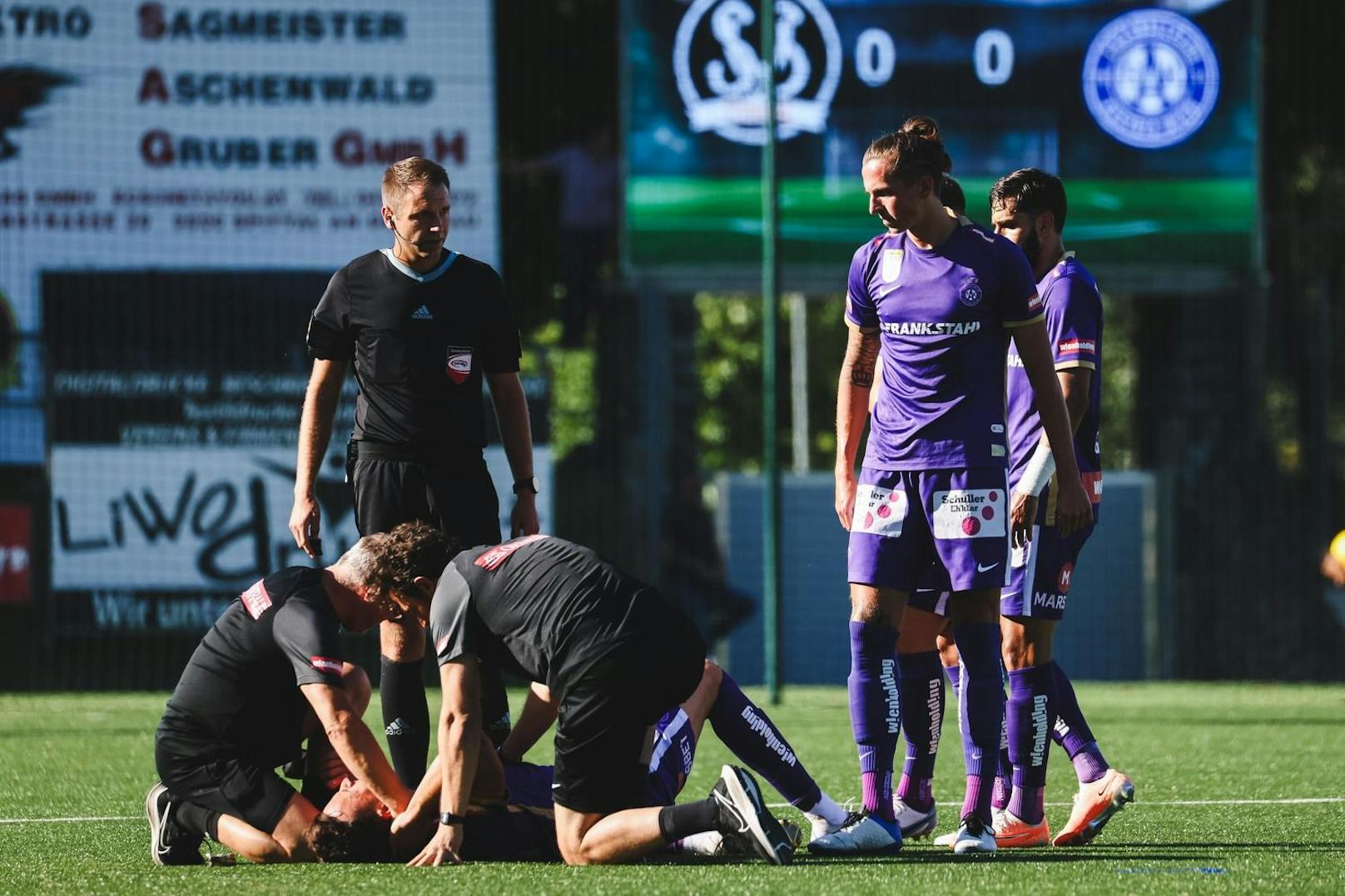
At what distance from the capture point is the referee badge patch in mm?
6686

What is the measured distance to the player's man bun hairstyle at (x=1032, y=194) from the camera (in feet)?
21.5

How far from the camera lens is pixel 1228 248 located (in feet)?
52.8

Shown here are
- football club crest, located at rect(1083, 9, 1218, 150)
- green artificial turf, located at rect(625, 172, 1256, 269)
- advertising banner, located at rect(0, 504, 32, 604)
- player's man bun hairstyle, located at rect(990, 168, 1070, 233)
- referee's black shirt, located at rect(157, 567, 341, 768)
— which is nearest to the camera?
referee's black shirt, located at rect(157, 567, 341, 768)

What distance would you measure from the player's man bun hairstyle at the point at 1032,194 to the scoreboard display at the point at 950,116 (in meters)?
9.07

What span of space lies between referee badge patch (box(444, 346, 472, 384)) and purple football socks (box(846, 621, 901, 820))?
5.37 ft

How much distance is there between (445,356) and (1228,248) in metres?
10.9

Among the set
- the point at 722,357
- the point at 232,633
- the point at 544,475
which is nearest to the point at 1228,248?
the point at 544,475

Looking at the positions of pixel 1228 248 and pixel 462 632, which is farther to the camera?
pixel 1228 248

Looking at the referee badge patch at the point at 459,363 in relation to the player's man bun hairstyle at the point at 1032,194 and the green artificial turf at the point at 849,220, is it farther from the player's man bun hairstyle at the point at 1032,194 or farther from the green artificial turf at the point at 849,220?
the green artificial turf at the point at 849,220

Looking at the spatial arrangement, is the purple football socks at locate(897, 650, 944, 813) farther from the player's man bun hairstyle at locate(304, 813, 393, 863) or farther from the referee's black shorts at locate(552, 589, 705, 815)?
the player's man bun hairstyle at locate(304, 813, 393, 863)

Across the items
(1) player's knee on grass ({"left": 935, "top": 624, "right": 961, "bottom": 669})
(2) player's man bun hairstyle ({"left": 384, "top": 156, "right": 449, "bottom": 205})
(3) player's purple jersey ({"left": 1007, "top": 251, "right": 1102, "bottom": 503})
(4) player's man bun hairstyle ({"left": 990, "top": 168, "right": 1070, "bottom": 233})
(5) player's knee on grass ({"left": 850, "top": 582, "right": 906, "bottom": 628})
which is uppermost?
(2) player's man bun hairstyle ({"left": 384, "top": 156, "right": 449, "bottom": 205})

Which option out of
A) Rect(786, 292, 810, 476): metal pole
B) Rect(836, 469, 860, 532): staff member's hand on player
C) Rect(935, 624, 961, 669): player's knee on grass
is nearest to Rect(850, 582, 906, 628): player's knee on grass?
Rect(836, 469, 860, 532): staff member's hand on player

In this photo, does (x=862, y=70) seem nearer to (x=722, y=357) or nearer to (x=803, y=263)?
(x=803, y=263)

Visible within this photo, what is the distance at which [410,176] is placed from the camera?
6.48 meters
